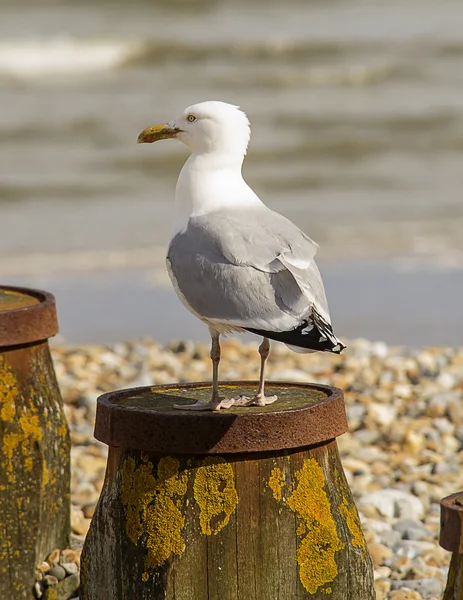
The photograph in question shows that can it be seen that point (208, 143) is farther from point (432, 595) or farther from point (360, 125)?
point (360, 125)

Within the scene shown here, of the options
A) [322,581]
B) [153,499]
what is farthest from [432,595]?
[153,499]

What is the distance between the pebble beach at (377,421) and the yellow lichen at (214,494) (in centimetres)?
130

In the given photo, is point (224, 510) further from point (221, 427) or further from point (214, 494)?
point (221, 427)

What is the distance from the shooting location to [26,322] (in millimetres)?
3330

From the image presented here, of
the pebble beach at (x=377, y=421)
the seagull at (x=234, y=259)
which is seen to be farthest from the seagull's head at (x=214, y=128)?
the pebble beach at (x=377, y=421)

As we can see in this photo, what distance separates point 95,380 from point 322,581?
397cm

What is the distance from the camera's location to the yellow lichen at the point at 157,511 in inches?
103

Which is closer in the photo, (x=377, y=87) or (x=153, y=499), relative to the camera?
(x=153, y=499)

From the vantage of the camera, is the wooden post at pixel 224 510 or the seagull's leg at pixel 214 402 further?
the seagull's leg at pixel 214 402

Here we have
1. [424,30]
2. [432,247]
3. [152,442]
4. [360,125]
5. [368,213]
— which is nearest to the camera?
[152,442]

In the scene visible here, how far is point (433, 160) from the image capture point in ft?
49.9

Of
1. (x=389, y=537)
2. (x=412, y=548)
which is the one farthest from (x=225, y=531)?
(x=389, y=537)

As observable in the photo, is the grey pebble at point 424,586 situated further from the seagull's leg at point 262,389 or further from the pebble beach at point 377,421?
the seagull's leg at point 262,389

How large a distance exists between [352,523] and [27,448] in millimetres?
1063
